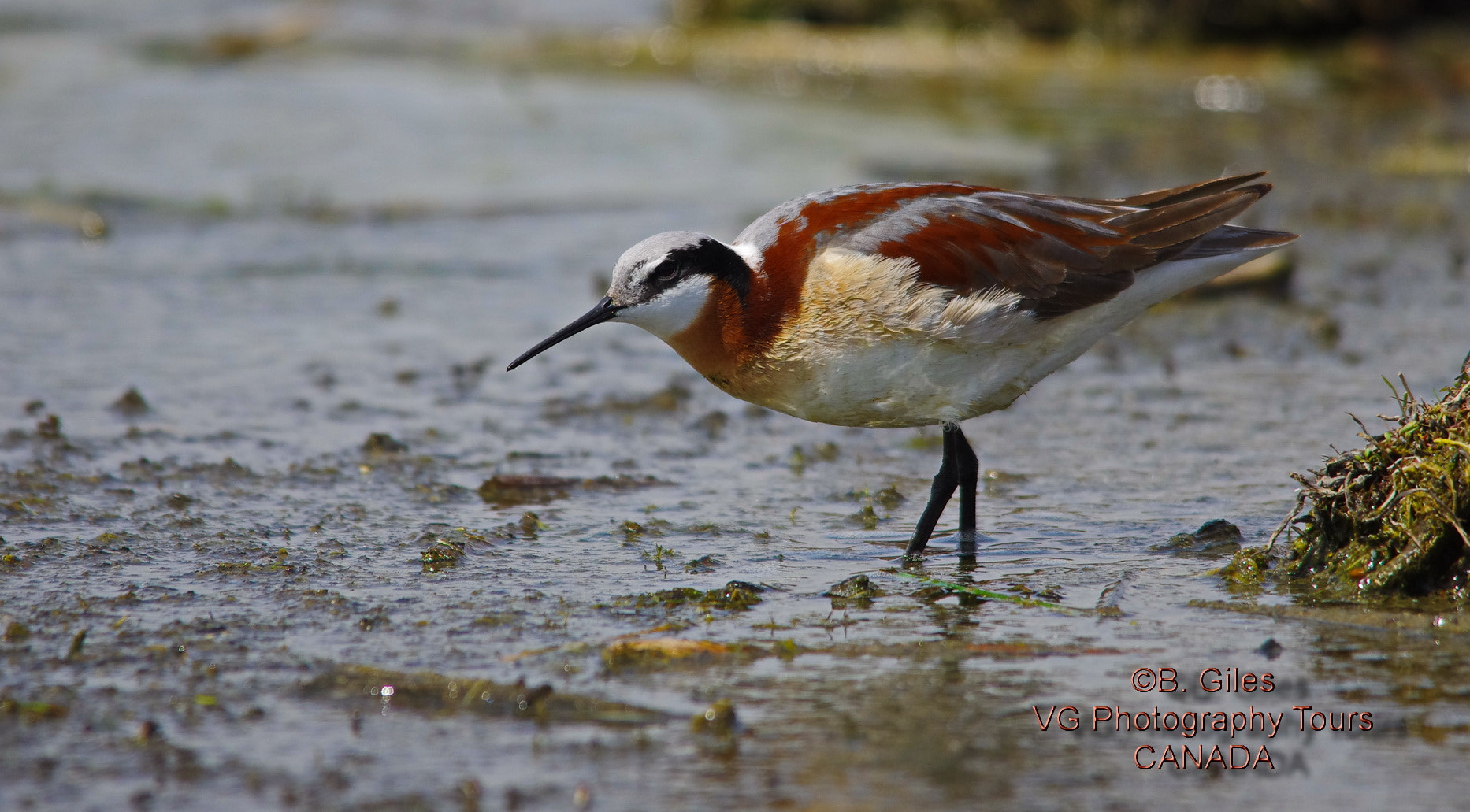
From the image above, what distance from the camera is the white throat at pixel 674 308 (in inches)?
230

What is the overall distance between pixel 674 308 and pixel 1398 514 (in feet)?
8.48

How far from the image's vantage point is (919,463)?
720 centimetres

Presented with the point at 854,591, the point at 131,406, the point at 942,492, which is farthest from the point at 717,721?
the point at 131,406

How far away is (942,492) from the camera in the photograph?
596cm

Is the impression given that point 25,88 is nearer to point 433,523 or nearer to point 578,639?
point 433,523

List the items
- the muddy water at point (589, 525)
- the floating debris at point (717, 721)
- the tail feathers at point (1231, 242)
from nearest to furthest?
the muddy water at point (589, 525) → the floating debris at point (717, 721) → the tail feathers at point (1231, 242)

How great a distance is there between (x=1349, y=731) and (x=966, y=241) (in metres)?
2.50

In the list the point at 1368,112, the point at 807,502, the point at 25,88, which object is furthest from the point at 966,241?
the point at 25,88

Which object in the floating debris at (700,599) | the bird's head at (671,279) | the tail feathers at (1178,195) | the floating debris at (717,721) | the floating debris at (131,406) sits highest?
the tail feathers at (1178,195)

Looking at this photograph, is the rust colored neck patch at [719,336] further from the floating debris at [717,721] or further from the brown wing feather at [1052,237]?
the floating debris at [717,721]

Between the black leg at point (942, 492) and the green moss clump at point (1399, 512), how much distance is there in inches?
49.9

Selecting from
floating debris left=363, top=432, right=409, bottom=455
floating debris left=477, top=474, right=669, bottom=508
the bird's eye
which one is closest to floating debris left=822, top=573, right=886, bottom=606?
the bird's eye

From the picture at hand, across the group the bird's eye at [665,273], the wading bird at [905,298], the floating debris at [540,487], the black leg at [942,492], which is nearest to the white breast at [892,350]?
the wading bird at [905,298]

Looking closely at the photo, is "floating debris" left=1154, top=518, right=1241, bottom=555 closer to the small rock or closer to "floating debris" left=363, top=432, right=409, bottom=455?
the small rock
